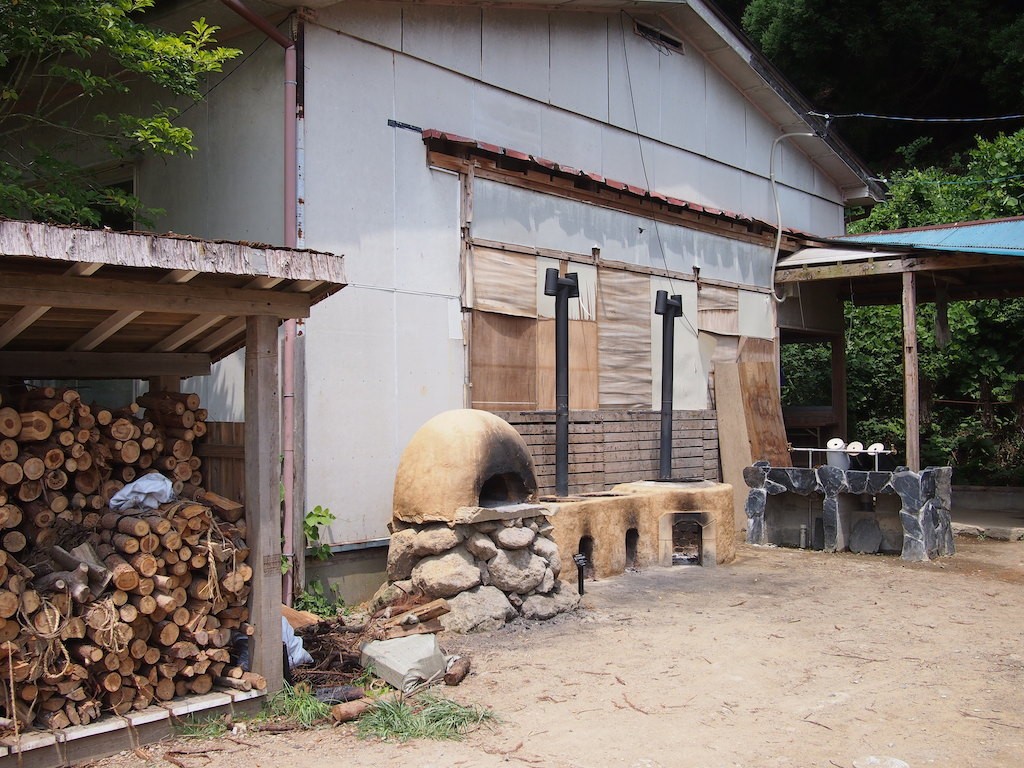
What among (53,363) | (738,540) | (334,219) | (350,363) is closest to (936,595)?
(738,540)

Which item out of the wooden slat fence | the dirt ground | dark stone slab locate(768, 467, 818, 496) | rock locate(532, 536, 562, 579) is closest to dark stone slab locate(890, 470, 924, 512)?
dark stone slab locate(768, 467, 818, 496)

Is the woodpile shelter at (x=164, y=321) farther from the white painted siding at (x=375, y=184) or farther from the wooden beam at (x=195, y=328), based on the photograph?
the white painted siding at (x=375, y=184)

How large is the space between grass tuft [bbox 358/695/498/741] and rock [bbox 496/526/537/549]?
217 centimetres

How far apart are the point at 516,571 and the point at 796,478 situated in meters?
5.68

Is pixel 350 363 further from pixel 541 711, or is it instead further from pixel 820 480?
pixel 820 480

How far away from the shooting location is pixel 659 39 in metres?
13.2

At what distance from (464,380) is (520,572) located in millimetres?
2678

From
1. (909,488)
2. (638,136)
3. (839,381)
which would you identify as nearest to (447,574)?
(909,488)

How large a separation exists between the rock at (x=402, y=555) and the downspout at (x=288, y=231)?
2.90 feet

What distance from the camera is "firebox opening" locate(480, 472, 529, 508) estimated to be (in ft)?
26.9

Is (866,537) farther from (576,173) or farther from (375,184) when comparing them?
(375,184)

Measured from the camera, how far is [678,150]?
1348 cm

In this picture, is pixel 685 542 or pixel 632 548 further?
pixel 685 542

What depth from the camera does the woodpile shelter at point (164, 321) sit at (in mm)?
4523
